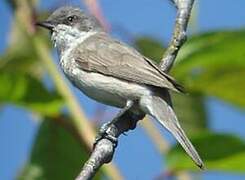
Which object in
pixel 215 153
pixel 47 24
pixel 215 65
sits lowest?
pixel 215 153

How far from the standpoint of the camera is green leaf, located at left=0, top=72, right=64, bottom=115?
3.10 meters

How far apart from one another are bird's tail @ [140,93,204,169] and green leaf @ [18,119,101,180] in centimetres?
36

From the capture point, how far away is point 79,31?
4.00 m

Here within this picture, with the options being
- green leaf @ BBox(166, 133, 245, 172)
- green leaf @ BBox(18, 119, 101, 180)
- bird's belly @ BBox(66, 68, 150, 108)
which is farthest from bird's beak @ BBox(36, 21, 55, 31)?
green leaf @ BBox(166, 133, 245, 172)

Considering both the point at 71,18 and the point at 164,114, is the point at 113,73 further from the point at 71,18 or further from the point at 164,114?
the point at 71,18

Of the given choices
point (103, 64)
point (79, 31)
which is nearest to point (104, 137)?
point (103, 64)

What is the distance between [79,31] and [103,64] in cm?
50

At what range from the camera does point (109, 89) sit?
11.1 feet

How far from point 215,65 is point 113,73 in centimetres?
48

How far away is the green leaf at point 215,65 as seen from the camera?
3.11m

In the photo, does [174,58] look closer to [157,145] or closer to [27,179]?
[157,145]

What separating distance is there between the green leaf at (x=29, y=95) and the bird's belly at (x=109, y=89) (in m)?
0.22

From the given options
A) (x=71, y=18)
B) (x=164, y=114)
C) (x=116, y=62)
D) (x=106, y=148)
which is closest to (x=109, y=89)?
(x=116, y=62)

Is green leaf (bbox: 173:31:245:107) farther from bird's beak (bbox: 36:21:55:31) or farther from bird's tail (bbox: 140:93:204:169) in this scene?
bird's beak (bbox: 36:21:55:31)
